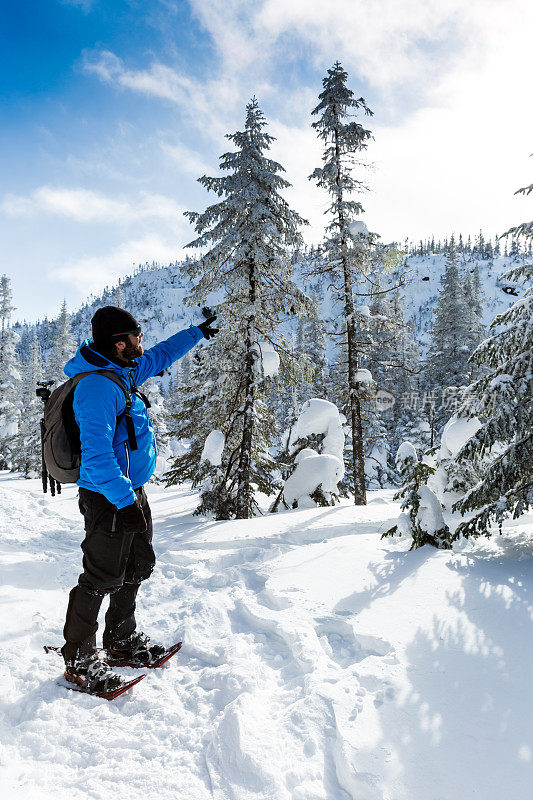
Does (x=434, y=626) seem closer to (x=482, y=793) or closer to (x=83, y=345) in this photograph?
(x=482, y=793)

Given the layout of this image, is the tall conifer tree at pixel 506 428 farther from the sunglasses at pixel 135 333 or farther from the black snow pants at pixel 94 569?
the sunglasses at pixel 135 333

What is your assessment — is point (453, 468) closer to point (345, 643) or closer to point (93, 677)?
point (345, 643)

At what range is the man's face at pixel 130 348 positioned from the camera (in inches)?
135

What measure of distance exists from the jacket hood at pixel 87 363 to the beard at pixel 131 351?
0.53 ft

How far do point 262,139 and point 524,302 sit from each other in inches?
354

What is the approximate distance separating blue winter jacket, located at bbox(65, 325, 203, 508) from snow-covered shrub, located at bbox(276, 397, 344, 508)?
8887 mm

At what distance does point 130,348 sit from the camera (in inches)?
137

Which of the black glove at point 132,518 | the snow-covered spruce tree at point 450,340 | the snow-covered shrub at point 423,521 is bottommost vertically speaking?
the snow-covered shrub at point 423,521

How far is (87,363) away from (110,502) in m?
1.06

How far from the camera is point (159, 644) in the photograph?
3789 mm

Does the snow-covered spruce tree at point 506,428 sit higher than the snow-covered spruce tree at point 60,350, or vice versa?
the snow-covered spruce tree at point 60,350

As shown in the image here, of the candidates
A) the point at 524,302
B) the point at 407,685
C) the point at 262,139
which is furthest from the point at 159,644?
the point at 262,139

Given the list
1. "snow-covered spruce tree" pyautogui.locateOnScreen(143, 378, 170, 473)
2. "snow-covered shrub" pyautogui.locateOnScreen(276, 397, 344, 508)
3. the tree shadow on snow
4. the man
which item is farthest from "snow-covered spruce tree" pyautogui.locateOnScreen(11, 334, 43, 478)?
the tree shadow on snow

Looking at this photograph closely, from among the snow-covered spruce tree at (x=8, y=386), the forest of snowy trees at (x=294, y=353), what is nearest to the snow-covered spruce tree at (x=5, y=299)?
the snow-covered spruce tree at (x=8, y=386)
